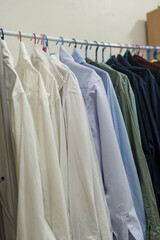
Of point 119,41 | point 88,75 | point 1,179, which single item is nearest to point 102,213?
point 1,179

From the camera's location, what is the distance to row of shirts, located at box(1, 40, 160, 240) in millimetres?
674

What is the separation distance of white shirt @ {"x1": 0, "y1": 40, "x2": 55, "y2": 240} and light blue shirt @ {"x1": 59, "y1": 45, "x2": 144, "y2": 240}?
236mm

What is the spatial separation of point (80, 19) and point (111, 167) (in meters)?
1.08

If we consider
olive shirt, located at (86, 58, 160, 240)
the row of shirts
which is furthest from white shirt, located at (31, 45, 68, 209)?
olive shirt, located at (86, 58, 160, 240)

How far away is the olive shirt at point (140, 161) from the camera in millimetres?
860

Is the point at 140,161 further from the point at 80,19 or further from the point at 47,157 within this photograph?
the point at 80,19

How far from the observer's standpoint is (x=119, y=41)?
68.5 inches

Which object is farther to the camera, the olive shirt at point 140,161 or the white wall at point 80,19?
the white wall at point 80,19

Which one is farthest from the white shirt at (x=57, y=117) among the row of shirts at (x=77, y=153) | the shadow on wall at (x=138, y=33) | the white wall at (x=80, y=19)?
the shadow on wall at (x=138, y=33)

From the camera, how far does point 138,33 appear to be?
184cm

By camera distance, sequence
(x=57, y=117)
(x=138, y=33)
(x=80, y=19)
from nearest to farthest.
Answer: (x=57, y=117) → (x=80, y=19) → (x=138, y=33)

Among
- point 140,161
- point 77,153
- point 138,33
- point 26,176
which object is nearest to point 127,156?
point 140,161

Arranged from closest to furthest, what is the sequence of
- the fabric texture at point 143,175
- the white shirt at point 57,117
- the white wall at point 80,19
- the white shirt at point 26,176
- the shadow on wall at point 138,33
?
the white shirt at point 26,176 → the white shirt at point 57,117 → the fabric texture at point 143,175 → the white wall at point 80,19 → the shadow on wall at point 138,33

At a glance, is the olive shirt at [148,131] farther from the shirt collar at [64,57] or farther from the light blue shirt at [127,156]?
the shirt collar at [64,57]
